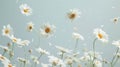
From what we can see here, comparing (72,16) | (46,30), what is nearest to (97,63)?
(46,30)

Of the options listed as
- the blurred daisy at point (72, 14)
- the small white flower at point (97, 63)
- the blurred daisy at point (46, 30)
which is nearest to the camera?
the small white flower at point (97, 63)

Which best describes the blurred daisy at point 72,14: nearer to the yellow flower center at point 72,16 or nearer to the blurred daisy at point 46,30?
the yellow flower center at point 72,16

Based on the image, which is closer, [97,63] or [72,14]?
[97,63]

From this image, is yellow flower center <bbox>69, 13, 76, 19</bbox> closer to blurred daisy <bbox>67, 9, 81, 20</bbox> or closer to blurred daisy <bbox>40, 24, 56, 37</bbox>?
blurred daisy <bbox>67, 9, 81, 20</bbox>

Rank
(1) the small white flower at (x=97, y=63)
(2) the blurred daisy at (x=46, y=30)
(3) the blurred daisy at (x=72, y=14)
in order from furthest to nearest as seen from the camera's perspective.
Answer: (3) the blurred daisy at (x=72, y=14), (2) the blurred daisy at (x=46, y=30), (1) the small white flower at (x=97, y=63)

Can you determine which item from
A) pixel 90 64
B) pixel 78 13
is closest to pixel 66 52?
pixel 90 64

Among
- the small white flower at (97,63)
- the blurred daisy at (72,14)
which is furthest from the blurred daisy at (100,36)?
the blurred daisy at (72,14)

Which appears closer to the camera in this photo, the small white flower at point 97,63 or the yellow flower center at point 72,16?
the small white flower at point 97,63

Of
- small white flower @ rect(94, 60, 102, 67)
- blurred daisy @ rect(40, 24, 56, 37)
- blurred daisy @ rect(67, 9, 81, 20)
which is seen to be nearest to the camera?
small white flower @ rect(94, 60, 102, 67)

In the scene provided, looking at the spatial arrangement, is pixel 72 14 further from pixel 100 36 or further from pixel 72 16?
pixel 100 36

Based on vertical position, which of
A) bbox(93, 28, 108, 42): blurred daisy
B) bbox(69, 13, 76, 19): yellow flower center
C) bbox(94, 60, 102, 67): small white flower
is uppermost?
bbox(69, 13, 76, 19): yellow flower center

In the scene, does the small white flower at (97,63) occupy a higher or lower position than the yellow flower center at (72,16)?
lower

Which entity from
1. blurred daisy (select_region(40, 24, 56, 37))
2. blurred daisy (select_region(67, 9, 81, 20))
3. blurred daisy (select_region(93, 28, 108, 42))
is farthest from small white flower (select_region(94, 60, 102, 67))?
blurred daisy (select_region(67, 9, 81, 20))
